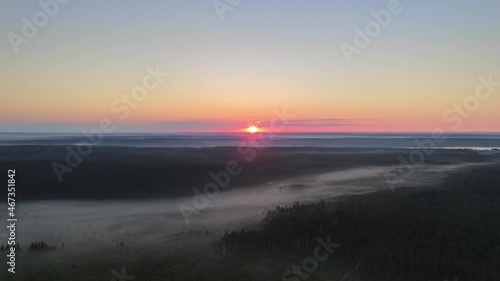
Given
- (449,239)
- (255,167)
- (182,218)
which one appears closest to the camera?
(449,239)

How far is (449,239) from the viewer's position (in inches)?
636

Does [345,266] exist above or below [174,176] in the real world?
below

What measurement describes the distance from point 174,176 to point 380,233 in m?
23.8

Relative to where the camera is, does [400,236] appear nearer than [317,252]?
No

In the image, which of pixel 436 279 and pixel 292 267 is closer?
pixel 436 279

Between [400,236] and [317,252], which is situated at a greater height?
[400,236]

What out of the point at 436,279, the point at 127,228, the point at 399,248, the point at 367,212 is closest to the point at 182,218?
the point at 127,228

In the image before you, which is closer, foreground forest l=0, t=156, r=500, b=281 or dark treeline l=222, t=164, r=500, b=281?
foreground forest l=0, t=156, r=500, b=281

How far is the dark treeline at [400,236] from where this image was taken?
13.9 metres

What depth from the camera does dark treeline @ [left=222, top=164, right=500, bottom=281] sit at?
45.6 ft

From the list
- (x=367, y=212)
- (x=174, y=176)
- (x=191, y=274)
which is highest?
(x=174, y=176)

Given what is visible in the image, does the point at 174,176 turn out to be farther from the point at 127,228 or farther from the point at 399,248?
the point at 399,248

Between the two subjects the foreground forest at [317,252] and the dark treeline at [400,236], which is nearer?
the foreground forest at [317,252]

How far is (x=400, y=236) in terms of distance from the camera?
16500 millimetres
